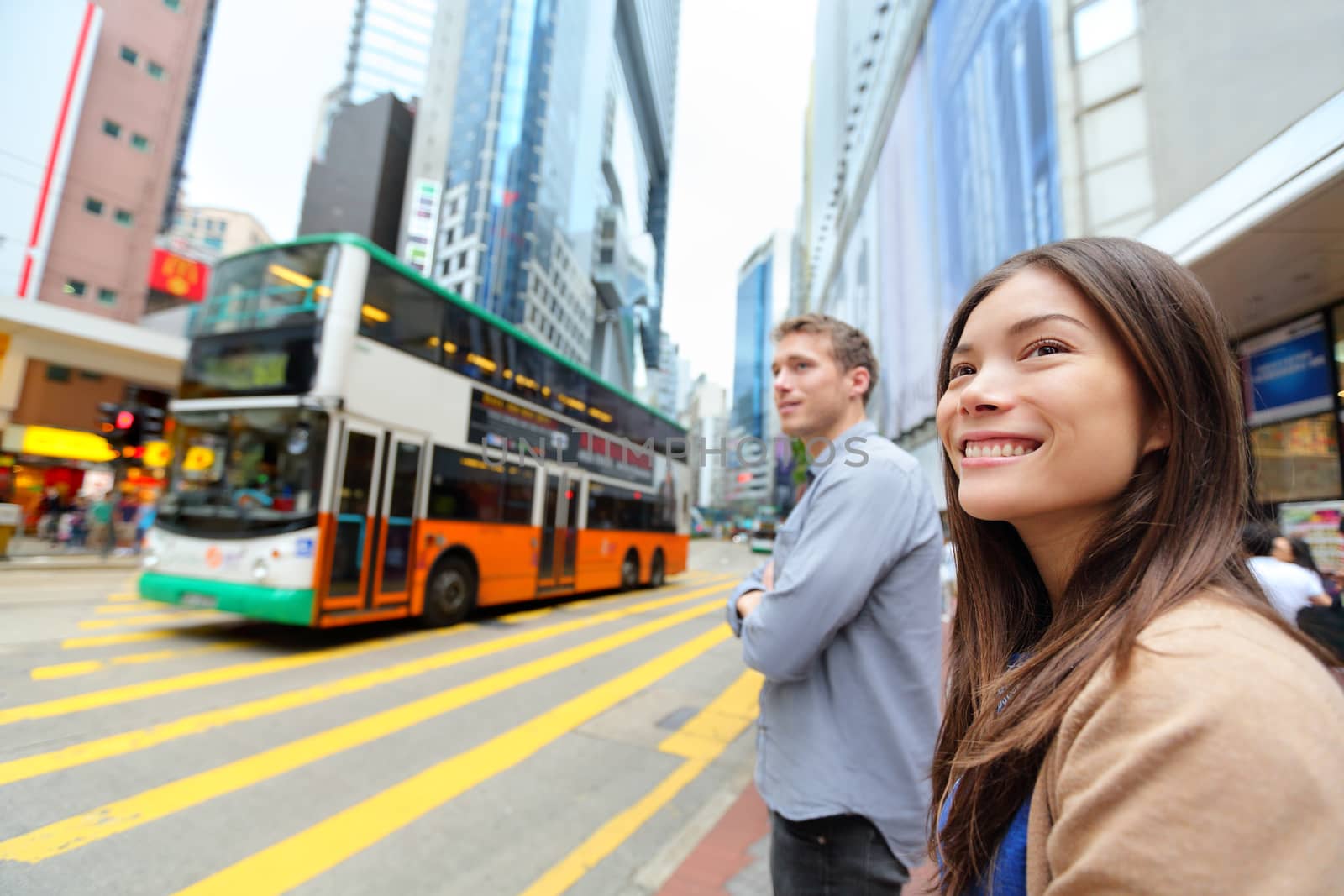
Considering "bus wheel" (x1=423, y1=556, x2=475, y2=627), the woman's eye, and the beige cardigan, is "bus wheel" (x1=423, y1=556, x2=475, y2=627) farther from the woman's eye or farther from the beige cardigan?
the beige cardigan

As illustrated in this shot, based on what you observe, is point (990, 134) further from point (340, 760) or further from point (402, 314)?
point (340, 760)

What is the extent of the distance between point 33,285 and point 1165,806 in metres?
29.3

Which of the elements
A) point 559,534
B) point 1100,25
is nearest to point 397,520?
point 559,534

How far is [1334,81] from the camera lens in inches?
145

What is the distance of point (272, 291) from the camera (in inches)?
253

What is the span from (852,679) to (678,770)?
9.44 ft

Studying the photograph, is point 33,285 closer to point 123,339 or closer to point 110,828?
point 123,339

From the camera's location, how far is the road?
2.53 meters

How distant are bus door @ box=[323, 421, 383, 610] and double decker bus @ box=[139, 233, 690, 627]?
0.02 metres

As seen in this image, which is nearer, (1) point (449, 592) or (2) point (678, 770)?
(2) point (678, 770)

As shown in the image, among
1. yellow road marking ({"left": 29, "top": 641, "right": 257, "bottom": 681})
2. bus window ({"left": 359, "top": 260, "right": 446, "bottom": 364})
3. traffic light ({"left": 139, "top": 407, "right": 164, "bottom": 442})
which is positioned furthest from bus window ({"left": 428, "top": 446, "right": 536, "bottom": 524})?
traffic light ({"left": 139, "top": 407, "right": 164, "bottom": 442})

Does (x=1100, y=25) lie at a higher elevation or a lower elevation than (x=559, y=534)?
higher

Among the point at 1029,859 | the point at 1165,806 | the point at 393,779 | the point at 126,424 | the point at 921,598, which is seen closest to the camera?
the point at 1165,806

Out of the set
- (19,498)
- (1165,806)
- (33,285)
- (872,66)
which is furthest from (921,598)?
(872,66)
